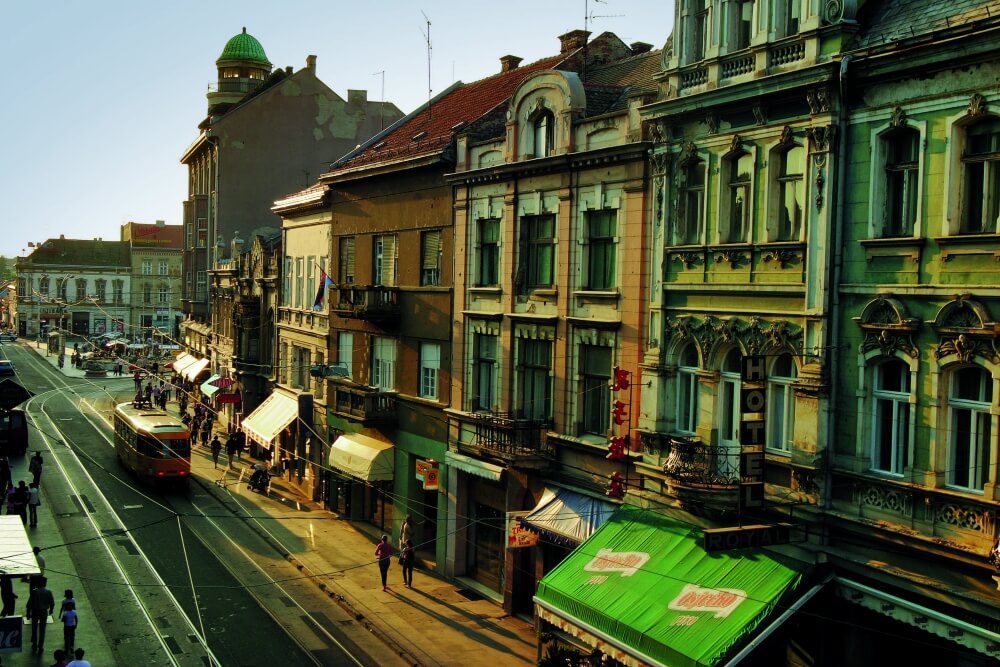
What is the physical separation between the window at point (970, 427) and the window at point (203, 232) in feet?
198

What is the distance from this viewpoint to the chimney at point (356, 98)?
2594 inches

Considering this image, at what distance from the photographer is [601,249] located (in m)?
24.9

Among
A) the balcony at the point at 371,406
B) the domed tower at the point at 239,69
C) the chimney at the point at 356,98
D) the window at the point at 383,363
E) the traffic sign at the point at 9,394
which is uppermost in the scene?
the domed tower at the point at 239,69

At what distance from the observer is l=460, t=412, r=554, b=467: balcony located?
26.0 meters

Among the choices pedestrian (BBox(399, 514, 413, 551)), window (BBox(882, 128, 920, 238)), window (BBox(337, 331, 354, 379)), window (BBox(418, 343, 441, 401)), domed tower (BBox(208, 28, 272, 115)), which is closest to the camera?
window (BBox(882, 128, 920, 238))

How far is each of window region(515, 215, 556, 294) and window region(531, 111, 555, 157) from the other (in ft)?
5.66

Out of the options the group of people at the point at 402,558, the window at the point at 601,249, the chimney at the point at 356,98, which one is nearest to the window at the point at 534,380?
the window at the point at 601,249

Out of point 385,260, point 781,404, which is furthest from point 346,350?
point 781,404

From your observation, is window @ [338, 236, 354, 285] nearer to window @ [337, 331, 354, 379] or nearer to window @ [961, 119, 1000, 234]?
window @ [337, 331, 354, 379]

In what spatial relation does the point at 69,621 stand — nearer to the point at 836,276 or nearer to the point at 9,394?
the point at 836,276

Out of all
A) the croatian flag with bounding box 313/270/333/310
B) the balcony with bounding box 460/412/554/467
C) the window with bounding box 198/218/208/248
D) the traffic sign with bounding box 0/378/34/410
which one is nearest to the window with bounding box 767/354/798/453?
the balcony with bounding box 460/412/554/467

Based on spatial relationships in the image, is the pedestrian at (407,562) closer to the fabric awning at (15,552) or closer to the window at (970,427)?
the fabric awning at (15,552)

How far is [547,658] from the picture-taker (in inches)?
842

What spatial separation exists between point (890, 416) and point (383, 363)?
21.8 metres
